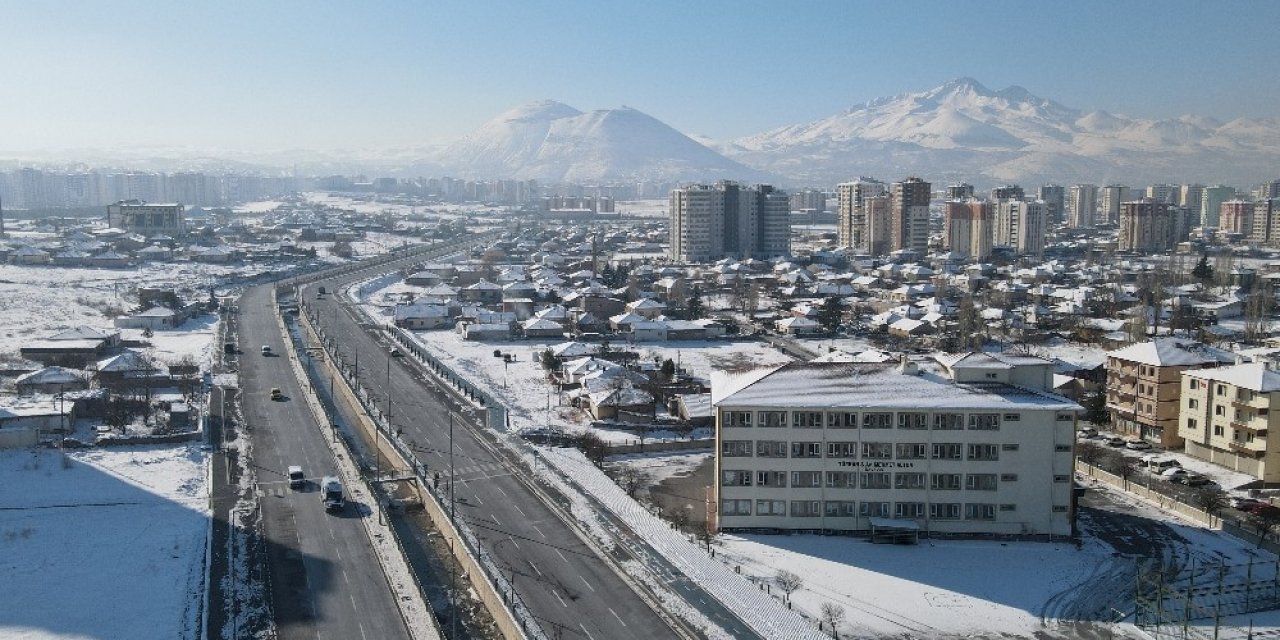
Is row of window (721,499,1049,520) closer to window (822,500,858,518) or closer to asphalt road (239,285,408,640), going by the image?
window (822,500,858,518)

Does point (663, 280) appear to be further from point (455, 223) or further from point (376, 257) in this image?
point (455, 223)

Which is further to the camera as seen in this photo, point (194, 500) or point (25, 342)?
point (25, 342)

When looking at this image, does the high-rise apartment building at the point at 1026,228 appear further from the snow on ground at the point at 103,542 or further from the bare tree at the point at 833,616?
the snow on ground at the point at 103,542

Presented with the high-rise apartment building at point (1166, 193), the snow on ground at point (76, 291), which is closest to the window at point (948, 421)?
the snow on ground at point (76, 291)

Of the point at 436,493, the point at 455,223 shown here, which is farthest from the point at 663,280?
the point at 455,223

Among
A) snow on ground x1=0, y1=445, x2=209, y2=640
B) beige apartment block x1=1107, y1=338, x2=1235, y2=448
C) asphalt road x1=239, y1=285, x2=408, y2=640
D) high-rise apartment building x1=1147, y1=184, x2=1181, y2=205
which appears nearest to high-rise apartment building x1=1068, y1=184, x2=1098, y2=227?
high-rise apartment building x1=1147, y1=184, x2=1181, y2=205
